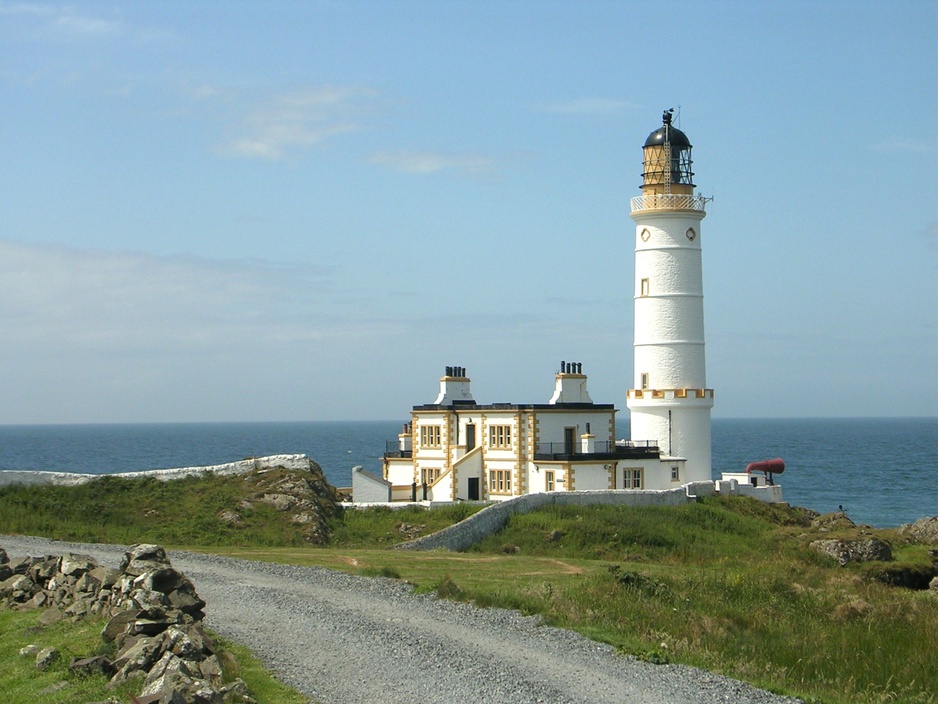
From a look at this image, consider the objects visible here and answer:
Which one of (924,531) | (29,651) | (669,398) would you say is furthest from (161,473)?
(924,531)

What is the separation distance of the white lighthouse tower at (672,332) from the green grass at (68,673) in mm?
32732

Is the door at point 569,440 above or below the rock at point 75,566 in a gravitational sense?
above

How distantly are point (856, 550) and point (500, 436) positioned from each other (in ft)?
45.0

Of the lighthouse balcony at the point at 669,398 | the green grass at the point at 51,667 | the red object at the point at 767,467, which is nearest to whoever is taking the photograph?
the green grass at the point at 51,667

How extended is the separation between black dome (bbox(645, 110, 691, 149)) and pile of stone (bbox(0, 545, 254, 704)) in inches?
1349

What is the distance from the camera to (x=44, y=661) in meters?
Answer: 14.6

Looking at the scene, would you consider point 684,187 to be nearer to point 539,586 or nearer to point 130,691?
point 539,586

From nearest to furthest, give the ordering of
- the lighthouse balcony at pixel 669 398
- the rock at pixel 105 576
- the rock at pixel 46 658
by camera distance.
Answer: the rock at pixel 46 658 < the rock at pixel 105 576 < the lighthouse balcony at pixel 669 398

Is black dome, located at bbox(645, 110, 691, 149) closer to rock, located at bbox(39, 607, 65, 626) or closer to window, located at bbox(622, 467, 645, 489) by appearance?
window, located at bbox(622, 467, 645, 489)

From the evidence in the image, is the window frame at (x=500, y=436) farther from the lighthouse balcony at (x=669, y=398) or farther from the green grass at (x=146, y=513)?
the green grass at (x=146, y=513)

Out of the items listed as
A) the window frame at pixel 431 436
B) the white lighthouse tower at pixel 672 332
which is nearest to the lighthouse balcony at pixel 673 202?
the white lighthouse tower at pixel 672 332

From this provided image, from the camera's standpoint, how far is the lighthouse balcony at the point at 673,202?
47.0 m

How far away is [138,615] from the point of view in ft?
48.8

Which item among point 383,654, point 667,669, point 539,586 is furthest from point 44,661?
point 539,586
